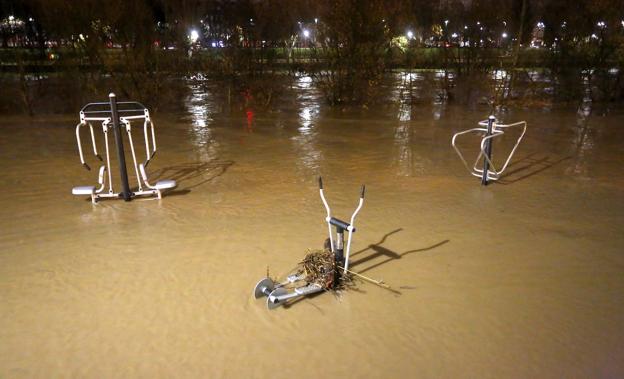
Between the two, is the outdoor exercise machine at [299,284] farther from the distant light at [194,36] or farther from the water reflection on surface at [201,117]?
the distant light at [194,36]

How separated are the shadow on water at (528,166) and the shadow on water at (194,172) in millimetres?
4677

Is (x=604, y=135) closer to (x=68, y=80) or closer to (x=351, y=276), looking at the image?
(x=351, y=276)

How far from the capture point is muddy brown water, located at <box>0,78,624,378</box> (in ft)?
12.7

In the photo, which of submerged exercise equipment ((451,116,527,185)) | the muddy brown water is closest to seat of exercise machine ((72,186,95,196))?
the muddy brown water

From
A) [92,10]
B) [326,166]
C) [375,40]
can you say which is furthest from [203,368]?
[92,10]

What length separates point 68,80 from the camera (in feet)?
61.8

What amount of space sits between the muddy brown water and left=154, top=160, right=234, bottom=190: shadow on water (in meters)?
0.06

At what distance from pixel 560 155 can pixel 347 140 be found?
4.39 meters

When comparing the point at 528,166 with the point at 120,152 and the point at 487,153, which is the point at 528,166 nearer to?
the point at 487,153

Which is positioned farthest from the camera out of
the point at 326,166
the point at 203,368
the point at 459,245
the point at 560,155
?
the point at 560,155

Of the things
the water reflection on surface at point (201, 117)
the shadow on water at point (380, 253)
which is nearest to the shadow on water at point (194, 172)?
the water reflection on surface at point (201, 117)

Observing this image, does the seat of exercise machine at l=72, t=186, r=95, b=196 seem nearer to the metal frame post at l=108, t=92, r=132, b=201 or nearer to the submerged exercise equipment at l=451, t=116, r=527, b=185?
the metal frame post at l=108, t=92, r=132, b=201

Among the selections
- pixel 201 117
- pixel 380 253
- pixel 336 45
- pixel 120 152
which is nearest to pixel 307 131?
pixel 201 117

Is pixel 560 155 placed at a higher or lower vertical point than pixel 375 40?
lower
